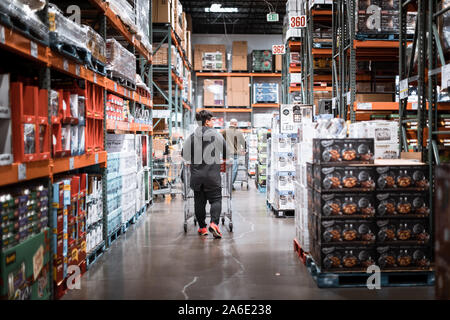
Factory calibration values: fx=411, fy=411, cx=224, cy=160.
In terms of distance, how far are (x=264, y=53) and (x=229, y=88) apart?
2472 millimetres

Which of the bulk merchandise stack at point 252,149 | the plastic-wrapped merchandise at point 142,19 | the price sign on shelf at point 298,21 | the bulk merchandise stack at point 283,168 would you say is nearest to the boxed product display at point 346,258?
the bulk merchandise stack at point 283,168

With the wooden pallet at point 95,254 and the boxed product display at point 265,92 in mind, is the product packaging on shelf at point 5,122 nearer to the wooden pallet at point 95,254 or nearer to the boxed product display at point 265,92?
the wooden pallet at point 95,254

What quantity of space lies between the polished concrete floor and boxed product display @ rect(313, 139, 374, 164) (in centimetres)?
129

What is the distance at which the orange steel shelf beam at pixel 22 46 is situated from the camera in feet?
9.30

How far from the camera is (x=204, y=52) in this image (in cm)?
2005

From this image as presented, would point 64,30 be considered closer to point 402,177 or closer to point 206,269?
point 206,269

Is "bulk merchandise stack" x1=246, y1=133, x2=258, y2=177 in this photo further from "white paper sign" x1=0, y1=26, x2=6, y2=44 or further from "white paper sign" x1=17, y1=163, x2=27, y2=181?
"white paper sign" x1=0, y1=26, x2=6, y2=44

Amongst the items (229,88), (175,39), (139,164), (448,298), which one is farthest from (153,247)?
(229,88)

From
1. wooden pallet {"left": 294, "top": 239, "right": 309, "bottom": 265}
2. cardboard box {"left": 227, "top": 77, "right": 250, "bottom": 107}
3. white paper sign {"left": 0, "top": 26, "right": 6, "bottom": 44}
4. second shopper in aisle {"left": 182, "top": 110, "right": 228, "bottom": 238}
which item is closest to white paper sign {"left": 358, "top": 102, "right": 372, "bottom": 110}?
second shopper in aisle {"left": 182, "top": 110, "right": 228, "bottom": 238}

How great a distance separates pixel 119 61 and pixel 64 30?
2.27 m

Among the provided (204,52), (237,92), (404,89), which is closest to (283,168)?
(404,89)

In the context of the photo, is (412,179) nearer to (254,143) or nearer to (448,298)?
(448,298)

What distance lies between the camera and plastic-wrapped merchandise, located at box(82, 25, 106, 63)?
15.5 ft

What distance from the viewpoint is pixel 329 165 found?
415 cm
